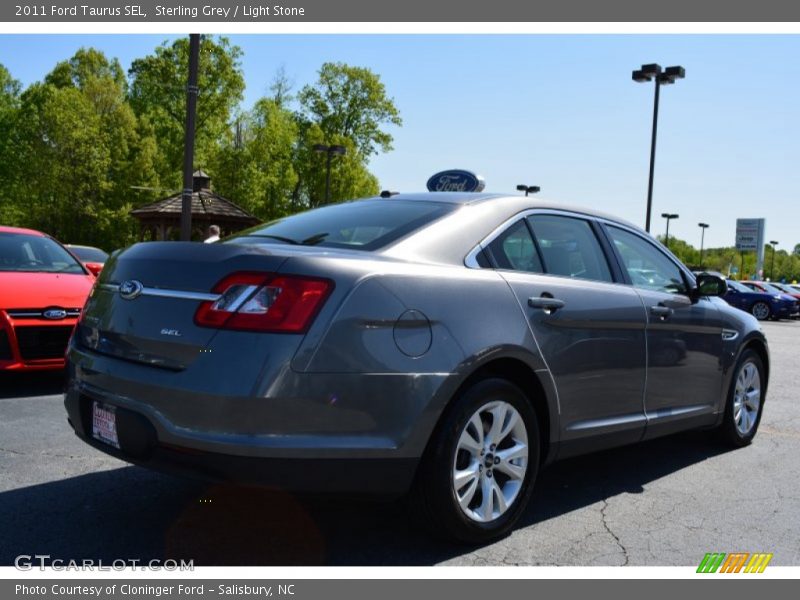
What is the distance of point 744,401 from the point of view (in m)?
5.75

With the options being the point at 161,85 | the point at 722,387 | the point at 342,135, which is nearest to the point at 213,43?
the point at 161,85

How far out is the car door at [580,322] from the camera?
3.74m

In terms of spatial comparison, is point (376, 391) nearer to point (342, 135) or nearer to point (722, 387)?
point (722, 387)

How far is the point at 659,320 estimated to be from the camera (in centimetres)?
456

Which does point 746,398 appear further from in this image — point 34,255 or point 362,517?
point 34,255

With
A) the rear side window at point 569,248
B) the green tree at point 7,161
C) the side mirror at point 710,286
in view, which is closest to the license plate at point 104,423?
the rear side window at point 569,248

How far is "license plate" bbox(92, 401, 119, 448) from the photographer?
3168 millimetres

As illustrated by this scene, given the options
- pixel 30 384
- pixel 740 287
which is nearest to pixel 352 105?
pixel 740 287

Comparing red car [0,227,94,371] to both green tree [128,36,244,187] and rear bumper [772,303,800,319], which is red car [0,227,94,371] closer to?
rear bumper [772,303,800,319]

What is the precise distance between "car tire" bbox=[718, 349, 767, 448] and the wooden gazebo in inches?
817

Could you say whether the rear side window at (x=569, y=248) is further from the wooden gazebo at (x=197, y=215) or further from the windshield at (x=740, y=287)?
the windshield at (x=740, y=287)

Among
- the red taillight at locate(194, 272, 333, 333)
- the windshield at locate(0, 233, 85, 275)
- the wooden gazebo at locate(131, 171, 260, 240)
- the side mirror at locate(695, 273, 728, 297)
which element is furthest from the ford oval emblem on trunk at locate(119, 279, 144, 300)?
the wooden gazebo at locate(131, 171, 260, 240)

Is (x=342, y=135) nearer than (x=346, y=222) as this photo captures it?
No
